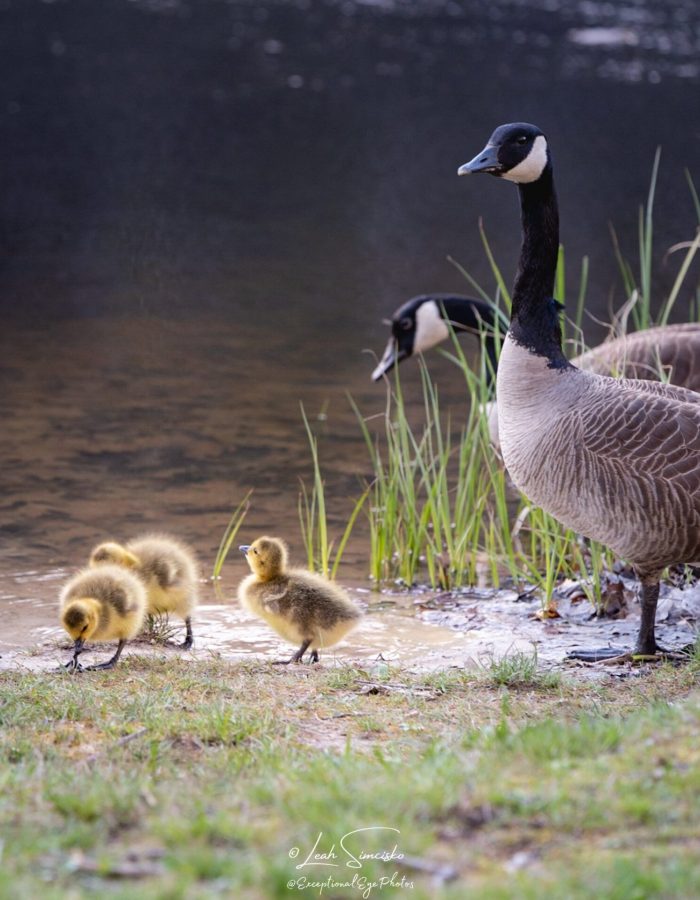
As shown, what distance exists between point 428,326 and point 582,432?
197 inches

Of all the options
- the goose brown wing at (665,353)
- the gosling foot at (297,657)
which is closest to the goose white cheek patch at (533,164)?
the goose brown wing at (665,353)

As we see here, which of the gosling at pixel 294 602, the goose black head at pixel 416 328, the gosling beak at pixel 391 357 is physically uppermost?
the goose black head at pixel 416 328

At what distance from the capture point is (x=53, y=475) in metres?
9.89

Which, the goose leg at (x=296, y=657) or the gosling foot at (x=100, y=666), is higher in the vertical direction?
the gosling foot at (x=100, y=666)

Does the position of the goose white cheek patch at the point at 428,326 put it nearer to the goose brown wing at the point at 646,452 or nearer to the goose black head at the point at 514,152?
the goose black head at the point at 514,152

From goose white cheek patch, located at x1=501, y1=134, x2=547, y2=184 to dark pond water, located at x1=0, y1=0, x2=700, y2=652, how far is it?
2.53 metres

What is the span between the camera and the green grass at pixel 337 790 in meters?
3.05

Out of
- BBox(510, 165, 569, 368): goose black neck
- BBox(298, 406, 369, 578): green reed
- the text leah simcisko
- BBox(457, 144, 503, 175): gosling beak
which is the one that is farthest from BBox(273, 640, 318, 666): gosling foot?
the text leah simcisko

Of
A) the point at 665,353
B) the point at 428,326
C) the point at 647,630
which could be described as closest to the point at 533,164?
the point at 647,630

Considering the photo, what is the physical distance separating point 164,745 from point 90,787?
618 mm

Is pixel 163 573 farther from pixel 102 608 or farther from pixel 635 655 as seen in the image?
pixel 635 655

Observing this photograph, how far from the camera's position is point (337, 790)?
350cm

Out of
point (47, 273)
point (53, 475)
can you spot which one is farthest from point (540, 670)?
point (47, 273)

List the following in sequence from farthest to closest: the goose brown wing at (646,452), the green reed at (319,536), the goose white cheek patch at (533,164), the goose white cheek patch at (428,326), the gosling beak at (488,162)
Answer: the goose white cheek patch at (428,326), the green reed at (319,536), the goose white cheek patch at (533,164), the gosling beak at (488,162), the goose brown wing at (646,452)
